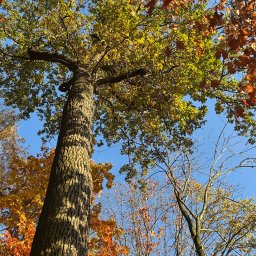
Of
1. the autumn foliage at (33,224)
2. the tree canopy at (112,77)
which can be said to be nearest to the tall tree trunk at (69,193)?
the tree canopy at (112,77)

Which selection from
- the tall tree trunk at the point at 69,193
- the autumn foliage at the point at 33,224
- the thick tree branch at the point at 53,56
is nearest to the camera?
the tall tree trunk at the point at 69,193

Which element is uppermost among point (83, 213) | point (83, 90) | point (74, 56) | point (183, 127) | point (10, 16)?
point (10, 16)

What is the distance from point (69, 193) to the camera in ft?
13.6

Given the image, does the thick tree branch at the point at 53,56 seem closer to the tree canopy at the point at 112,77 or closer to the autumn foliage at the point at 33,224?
the tree canopy at the point at 112,77

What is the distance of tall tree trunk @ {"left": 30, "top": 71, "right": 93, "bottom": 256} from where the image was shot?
360cm

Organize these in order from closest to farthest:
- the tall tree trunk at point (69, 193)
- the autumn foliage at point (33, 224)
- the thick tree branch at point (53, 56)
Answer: the tall tree trunk at point (69, 193), the thick tree branch at point (53, 56), the autumn foliage at point (33, 224)

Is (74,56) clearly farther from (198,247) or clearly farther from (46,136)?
(198,247)

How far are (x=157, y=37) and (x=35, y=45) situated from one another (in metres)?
2.84

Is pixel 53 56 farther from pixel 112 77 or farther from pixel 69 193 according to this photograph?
pixel 69 193

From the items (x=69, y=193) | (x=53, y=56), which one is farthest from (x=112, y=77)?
(x=69, y=193)

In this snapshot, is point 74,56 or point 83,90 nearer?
point 83,90

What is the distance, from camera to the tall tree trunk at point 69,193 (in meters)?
3.60

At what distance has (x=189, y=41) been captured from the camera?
23.7 feet

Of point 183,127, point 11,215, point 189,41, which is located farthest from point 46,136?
point 189,41
